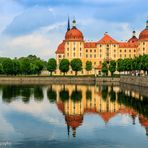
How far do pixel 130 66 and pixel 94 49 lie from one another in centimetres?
3156

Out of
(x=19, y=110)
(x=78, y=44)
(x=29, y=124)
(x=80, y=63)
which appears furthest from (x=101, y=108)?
(x=78, y=44)

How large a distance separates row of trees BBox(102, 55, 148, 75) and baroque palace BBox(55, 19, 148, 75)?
1182 centimetres

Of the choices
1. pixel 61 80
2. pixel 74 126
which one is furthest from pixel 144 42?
pixel 74 126

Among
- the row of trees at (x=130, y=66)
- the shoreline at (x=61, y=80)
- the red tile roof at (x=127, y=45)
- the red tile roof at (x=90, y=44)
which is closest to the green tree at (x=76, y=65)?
the row of trees at (x=130, y=66)

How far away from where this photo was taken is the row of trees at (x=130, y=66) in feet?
239

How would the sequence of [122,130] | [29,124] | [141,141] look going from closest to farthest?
[141,141] → [122,130] → [29,124]

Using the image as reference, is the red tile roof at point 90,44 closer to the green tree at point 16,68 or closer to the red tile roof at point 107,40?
the red tile roof at point 107,40

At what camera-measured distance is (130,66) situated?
88812 mm

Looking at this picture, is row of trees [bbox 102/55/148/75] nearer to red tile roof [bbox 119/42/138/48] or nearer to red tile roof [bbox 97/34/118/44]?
red tile roof [bbox 97/34/118/44]

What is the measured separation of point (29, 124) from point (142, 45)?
88863mm

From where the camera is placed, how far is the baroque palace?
382 feet

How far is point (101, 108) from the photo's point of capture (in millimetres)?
37906

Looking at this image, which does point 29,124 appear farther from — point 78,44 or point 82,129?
point 78,44

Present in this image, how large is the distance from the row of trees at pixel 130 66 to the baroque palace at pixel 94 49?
466 inches
